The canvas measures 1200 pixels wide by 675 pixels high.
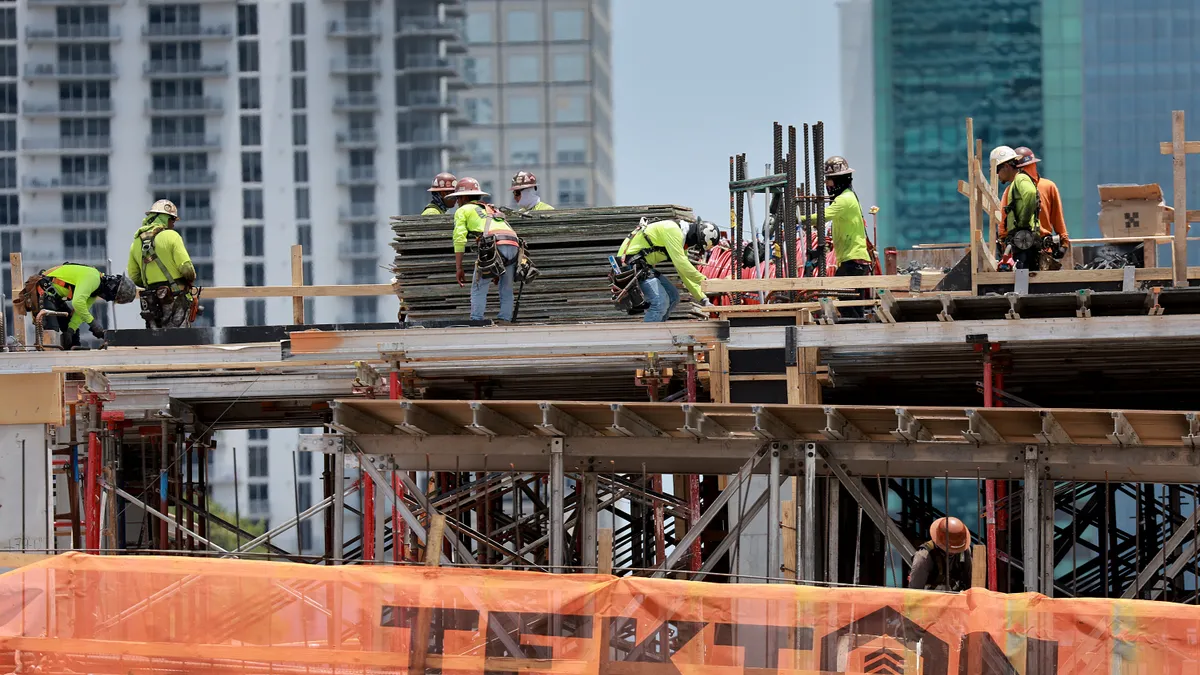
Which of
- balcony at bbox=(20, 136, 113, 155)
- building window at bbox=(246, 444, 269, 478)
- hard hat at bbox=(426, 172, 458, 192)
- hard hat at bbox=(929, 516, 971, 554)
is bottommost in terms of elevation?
building window at bbox=(246, 444, 269, 478)

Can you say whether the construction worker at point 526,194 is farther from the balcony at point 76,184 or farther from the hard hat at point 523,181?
the balcony at point 76,184

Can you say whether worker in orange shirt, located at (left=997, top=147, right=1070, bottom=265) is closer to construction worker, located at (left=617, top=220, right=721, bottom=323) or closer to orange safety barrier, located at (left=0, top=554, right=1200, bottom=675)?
construction worker, located at (left=617, top=220, right=721, bottom=323)

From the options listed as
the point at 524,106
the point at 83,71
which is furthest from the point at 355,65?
the point at 524,106

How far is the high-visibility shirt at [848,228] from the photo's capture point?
2330 centimetres

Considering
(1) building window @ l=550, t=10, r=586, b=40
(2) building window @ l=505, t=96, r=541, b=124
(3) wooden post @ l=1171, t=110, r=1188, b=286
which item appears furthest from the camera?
(1) building window @ l=550, t=10, r=586, b=40

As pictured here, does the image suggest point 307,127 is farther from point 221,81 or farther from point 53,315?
point 53,315

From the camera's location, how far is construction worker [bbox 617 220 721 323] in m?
22.2

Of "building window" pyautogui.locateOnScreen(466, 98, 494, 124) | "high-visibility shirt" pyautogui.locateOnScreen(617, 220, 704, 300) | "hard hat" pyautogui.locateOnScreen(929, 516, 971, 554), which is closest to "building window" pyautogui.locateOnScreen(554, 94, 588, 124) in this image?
"building window" pyautogui.locateOnScreen(466, 98, 494, 124)

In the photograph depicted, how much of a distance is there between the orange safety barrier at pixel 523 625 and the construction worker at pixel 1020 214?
8.52 metres

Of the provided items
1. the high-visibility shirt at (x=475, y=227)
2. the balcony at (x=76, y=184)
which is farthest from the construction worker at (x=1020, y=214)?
the balcony at (x=76, y=184)

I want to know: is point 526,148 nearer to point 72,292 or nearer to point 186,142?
point 186,142

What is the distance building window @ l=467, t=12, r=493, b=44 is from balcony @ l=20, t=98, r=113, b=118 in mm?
42016

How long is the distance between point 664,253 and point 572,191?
5290 inches

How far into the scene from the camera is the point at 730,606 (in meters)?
15.4
